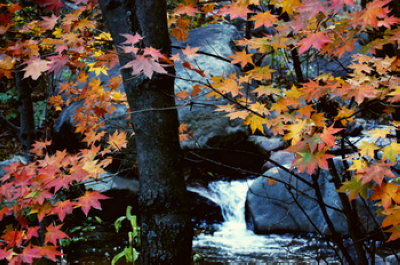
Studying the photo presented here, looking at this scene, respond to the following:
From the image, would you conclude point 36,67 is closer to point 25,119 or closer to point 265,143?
point 25,119

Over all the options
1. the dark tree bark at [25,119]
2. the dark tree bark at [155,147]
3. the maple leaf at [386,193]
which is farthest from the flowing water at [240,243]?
the dark tree bark at [25,119]

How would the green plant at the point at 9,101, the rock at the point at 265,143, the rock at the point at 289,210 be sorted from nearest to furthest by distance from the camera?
the rock at the point at 289,210, the rock at the point at 265,143, the green plant at the point at 9,101

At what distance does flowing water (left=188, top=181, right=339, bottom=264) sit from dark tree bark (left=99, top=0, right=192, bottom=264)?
1752mm

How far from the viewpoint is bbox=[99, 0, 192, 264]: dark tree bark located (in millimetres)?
1462

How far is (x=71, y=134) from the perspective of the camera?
5.33 metres

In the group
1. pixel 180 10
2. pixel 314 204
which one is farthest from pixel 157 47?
pixel 314 204

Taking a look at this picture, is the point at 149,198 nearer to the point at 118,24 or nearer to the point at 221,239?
the point at 118,24

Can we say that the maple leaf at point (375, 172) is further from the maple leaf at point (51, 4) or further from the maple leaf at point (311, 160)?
the maple leaf at point (51, 4)

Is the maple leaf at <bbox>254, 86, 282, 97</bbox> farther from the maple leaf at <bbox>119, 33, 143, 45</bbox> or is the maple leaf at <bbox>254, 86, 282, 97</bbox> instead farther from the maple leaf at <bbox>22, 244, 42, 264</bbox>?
the maple leaf at <bbox>22, 244, 42, 264</bbox>

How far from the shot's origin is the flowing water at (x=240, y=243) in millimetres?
3660

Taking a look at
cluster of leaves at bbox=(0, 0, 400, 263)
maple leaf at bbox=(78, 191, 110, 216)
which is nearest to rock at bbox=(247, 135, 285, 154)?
cluster of leaves at bbox=(0, 0, 400, 263)

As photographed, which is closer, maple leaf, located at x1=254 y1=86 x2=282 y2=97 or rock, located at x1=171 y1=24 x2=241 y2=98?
maple leaf, located at x1=254 y1=86 x2=282 y2=97

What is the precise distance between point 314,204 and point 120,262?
293 centimetres

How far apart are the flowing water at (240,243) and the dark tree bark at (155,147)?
1.75 m
